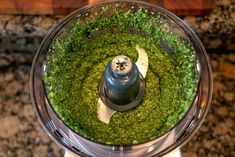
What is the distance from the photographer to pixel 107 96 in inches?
32.2

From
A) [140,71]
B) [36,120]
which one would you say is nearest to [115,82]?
[140,71]

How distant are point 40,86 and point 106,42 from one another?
130 mm

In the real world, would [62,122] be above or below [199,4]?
below

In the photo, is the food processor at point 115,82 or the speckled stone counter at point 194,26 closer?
the food processor at point 115,82

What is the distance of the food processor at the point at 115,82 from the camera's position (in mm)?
788

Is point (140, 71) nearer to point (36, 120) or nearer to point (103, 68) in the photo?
point (103, 68)

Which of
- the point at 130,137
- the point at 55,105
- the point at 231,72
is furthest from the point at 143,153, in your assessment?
the point at 231,72

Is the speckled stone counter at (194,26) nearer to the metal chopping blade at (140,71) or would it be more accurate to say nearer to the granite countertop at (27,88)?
the granite countertop at (27,88)

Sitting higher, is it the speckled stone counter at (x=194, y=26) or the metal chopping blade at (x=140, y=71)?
the speckled stone counter at (x=194, y=26)

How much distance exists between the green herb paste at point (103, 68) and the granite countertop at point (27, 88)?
0.11 m

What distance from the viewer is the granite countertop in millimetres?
895

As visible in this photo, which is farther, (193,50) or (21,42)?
(21,42)

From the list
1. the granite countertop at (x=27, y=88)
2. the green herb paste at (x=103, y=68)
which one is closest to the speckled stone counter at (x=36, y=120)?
the granite countertop at (x=27, y=88)

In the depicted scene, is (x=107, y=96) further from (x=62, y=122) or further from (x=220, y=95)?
(x=220, y=95)
